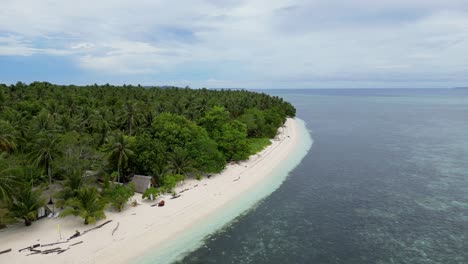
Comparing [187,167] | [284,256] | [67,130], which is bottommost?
[284,256]

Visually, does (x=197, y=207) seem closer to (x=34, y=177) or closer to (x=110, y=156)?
(x=110, y=156)

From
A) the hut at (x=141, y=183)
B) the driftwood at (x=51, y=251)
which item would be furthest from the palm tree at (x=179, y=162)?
the driftwood at (x=51, y=251)

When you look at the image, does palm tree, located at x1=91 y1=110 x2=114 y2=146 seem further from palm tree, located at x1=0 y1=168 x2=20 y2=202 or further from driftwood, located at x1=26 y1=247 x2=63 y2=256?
driftwood, located at x1=26 y1=247 x2=63 y2=256

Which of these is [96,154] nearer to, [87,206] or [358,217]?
[87,206]

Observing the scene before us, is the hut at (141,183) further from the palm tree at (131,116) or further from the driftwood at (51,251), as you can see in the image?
the palm tree at (131,116)

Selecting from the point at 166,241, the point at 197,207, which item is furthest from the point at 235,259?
the point at 197,207
